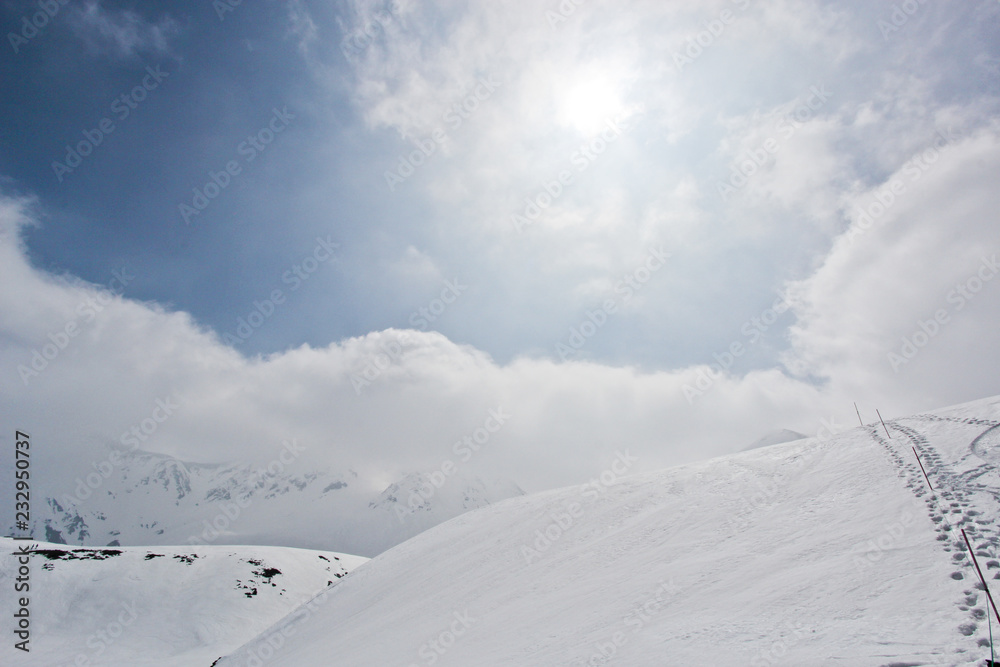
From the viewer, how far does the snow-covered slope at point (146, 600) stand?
44.2m

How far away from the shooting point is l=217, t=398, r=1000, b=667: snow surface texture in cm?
884

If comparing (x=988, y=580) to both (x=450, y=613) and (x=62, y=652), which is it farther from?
(x=62, y=652)

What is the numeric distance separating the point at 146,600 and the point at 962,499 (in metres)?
70.4

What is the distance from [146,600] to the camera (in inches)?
2046
